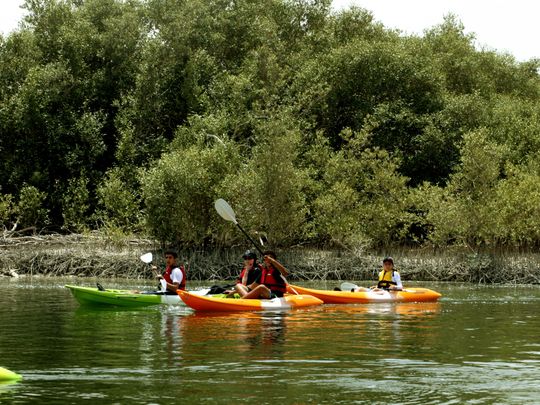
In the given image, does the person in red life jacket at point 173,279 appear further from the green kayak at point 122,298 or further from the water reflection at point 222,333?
the water reflection at point 222,333

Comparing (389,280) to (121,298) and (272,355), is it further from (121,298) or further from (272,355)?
(272,355)

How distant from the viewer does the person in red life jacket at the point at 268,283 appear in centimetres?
1894

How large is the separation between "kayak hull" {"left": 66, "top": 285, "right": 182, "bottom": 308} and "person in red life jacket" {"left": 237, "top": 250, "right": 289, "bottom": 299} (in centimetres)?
152

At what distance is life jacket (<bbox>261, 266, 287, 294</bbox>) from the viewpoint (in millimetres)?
19562

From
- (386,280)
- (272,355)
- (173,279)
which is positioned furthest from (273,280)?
(272,355)

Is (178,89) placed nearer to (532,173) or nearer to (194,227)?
(194,227)

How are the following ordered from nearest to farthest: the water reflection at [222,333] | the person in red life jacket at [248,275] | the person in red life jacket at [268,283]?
the water reflection at [222,333], the person in red life jacket at [268,283], the person in red life jacket at [248,275]

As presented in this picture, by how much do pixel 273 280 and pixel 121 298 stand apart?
10.1ft

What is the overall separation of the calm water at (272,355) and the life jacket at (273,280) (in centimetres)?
Answer: 67

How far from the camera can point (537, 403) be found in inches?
360

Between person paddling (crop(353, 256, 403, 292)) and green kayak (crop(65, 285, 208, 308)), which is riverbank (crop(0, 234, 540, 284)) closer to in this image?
person paddling (crop(353, 256, 403, 292))

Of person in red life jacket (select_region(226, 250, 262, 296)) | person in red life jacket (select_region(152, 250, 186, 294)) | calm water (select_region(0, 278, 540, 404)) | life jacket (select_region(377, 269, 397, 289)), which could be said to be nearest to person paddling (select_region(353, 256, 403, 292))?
life jacket (select_region(377, 269, 397, 289))

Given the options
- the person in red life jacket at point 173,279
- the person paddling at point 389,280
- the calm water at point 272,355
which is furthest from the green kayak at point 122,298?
the person paddling at point 389,280

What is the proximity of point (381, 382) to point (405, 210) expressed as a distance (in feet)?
89.1
